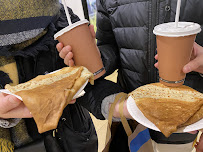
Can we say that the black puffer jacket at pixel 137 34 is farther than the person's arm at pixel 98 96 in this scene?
No

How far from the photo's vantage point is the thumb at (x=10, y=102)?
2.18 ft

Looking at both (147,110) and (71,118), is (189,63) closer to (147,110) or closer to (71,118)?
(147,110)

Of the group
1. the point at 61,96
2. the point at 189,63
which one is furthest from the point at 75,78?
the point at 189,63

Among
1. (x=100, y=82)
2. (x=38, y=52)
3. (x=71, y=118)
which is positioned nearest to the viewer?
(x=38, y=52)

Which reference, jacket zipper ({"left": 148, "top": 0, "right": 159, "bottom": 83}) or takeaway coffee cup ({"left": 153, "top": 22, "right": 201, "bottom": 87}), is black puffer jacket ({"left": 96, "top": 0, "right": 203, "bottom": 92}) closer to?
jacket zipper ({"left": 148, "top": 0, "right": 159, "bottom": 83})

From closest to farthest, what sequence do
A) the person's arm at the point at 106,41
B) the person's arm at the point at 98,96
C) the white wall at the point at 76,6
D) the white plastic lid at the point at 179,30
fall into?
1. the white plastic lid at the point at 179,30
2. the person's arm at the point at 98,96
3. the person's arm at the point at 106,41
4. the white wall at the point at 76,6

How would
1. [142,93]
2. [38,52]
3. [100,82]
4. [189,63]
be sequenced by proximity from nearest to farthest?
1. [189,63]
2. [142,93]
3. [38,52]
4. [100,82]

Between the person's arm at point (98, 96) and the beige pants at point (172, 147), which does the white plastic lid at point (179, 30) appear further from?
the beige pants at point (172, 147)

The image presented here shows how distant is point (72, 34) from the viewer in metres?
0.78

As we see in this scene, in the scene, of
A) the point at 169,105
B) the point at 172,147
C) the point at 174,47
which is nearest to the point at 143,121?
the point at 169,105

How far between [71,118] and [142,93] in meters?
0.58

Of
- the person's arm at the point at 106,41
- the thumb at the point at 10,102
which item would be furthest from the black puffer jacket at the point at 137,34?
the thumb at the point at 10,102

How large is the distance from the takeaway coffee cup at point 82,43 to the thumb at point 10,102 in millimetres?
328

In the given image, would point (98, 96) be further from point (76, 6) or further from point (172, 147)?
point (76, 6)
